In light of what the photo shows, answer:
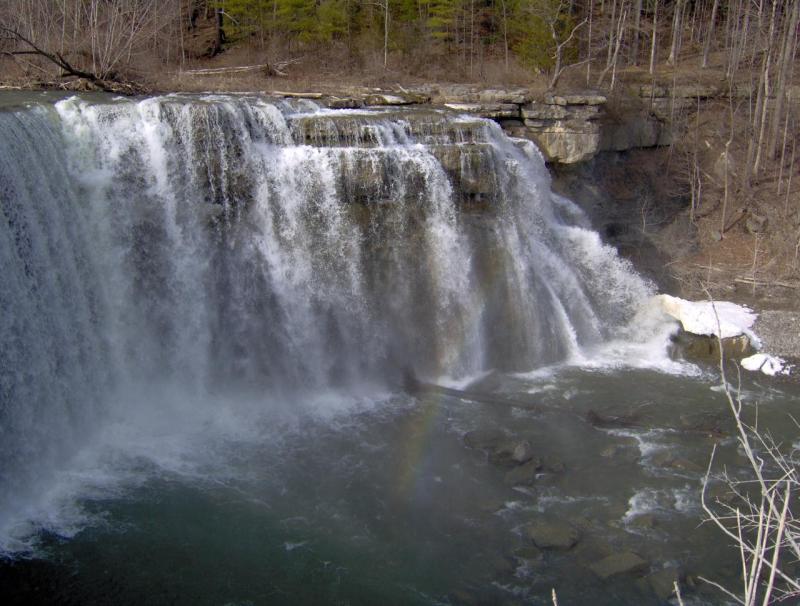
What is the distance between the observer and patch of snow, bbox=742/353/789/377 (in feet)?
46.9

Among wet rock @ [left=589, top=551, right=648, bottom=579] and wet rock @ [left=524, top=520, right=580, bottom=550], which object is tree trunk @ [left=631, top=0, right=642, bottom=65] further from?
wet rock @ [left=589, top=551, right=648, bottom=579]

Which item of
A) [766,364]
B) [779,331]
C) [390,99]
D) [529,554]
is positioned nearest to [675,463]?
[529,554]

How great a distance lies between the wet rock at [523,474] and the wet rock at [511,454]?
4.5 inches

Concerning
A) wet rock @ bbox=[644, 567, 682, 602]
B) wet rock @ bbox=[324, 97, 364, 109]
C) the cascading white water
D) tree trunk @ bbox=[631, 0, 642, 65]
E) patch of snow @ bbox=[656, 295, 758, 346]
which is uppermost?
tree trunk @ bbox=[631, 0, 642, 65]

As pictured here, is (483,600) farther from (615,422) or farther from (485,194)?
(485,194)

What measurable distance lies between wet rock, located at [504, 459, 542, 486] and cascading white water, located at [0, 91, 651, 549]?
11.8 feet

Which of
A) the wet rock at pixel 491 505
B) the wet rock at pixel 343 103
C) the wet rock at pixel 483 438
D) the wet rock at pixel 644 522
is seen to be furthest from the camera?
the wet rock at pixel 343 103

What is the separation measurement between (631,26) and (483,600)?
20768 millimetres

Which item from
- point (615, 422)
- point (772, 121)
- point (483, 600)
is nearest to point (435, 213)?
point (615, 422)

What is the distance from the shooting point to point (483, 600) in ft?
26.9

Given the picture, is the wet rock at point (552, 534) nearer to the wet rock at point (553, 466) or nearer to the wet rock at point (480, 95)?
the wet rock at point (553, 466)

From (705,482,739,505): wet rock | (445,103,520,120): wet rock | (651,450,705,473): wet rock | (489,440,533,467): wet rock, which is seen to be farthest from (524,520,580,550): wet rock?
(445,103,520,120): wet rock

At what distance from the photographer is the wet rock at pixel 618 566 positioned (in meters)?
8.59

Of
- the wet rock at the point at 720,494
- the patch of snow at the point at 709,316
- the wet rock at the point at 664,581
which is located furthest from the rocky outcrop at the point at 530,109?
the wet rock at the point at 664,581
